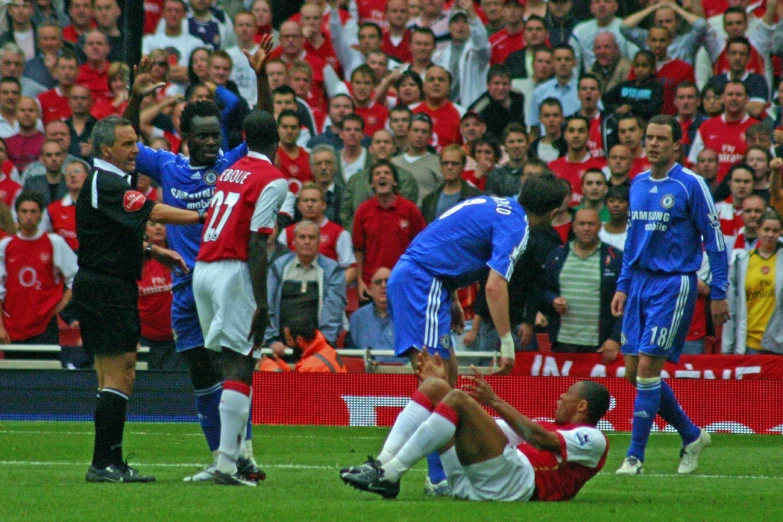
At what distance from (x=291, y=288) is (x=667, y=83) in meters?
5.96

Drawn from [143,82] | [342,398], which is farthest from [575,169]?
[143,82]

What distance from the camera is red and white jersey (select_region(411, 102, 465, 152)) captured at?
17047 millimetres

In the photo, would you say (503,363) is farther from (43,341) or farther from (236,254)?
(43,341)

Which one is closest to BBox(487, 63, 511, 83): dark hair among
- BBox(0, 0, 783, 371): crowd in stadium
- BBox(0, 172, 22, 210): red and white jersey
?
BBox(0, 0, 783, 371): crowd in stadium

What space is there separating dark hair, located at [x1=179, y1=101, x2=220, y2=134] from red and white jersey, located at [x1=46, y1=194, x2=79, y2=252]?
7.20 metres

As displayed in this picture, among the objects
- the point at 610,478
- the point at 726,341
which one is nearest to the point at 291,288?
the point at 726,341

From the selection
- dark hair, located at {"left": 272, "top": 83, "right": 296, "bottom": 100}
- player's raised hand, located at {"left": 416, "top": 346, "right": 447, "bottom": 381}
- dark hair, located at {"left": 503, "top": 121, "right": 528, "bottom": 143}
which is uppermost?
dark hair, located at {"left": 272, "top": 83, "right": 296, "bottom": 100}

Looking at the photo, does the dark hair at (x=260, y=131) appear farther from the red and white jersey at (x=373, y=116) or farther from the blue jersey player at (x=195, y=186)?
the red and white jersey at (x=373, y=116)

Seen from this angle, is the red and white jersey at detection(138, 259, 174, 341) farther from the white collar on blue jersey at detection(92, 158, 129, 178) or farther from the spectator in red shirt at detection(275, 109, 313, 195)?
the white collar on blue jersey at detection(92, 158, 129, 178)

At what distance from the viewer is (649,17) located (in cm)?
1812

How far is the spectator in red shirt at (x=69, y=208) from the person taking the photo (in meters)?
15.7

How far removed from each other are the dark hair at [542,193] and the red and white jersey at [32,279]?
330 inches

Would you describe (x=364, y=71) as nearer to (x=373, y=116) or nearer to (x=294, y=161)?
(x=373, y=116)

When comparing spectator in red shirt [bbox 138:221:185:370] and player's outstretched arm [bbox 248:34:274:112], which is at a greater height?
player's outstretched arm [bbox 248:34:274:112]
